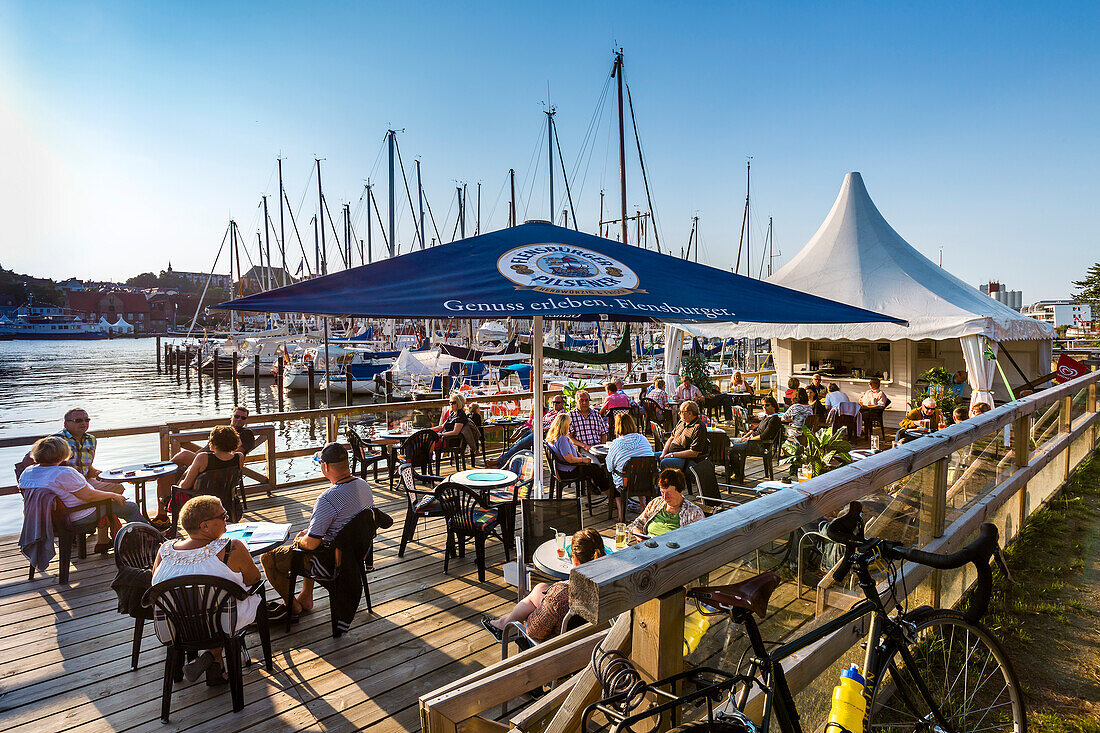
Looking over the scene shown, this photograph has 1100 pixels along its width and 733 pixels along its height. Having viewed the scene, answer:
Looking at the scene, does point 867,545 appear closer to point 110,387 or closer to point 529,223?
point 529,223

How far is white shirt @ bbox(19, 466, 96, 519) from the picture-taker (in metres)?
4.74

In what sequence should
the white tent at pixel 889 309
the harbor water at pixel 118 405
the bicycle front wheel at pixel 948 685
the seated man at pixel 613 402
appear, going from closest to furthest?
the bicycle front wheel at pixel 948 685 → the seated man at pixel 613 402 → the white tent at pixel 889 309 → the harbor water at pixel 118 405

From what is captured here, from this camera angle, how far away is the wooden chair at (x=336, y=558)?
154 inches

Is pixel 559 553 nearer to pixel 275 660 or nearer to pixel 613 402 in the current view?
pixel 275 660

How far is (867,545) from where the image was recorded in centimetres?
185

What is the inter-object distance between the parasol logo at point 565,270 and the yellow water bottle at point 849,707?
2.52 m

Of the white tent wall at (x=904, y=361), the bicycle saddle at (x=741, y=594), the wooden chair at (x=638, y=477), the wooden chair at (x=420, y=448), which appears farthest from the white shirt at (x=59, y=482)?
the white tent wall at (x=904, y=361)

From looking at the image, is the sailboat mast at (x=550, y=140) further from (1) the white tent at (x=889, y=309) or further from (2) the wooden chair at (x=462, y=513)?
(2) the wooden chair at (x=462, y=513)

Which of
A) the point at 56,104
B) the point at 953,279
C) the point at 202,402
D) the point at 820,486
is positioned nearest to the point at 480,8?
the point at 56,104

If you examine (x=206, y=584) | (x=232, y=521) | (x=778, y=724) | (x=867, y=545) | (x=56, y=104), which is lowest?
(x=232, y=521)

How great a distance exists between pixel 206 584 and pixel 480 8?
12.4 m

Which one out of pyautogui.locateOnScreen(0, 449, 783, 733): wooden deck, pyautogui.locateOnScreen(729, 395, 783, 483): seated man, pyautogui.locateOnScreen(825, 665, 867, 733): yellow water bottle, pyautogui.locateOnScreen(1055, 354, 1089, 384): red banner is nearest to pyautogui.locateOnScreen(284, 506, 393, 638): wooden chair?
pyautogui.locateOnScreen(0, 449, 783, 733): wooden deck

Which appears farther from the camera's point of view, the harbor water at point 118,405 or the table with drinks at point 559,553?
the harbor water at point 118,405

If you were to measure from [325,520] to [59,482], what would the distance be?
106 inches
